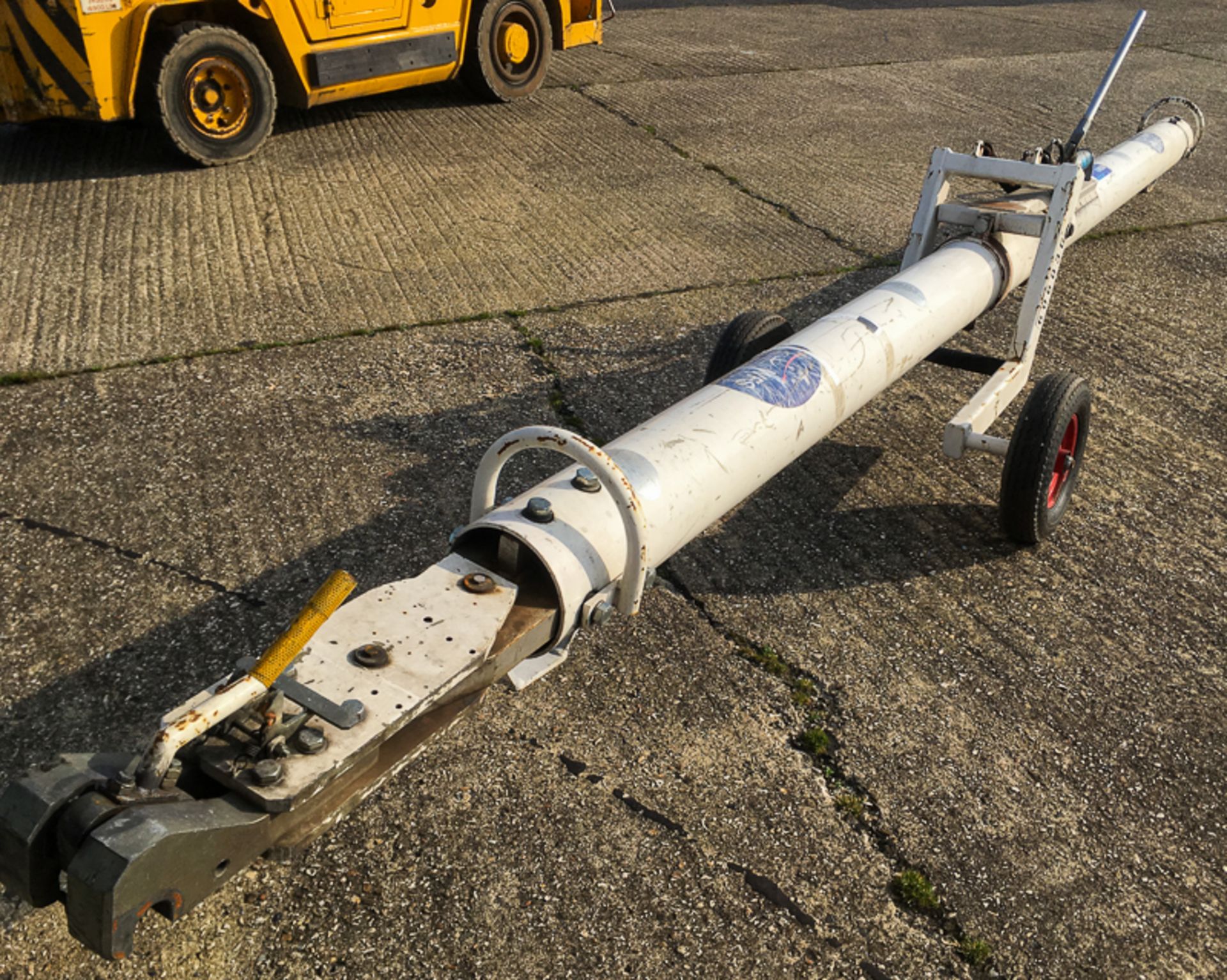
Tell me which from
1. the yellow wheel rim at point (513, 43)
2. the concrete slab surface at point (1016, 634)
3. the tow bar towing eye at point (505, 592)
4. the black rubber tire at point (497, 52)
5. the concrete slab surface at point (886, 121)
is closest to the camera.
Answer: the tow bar towing eye at point (505, 592)

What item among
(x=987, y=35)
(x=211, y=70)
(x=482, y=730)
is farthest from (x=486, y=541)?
(x=987, y=35)

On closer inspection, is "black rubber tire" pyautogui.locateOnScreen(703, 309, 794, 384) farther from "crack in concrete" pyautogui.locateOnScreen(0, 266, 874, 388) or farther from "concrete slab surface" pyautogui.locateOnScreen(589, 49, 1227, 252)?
"concrete slab surface" pyautogui.locateOnScreen(589, 49, 1227, 252)

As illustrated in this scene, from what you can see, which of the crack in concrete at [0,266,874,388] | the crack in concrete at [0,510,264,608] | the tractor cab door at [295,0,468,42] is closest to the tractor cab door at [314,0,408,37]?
the tractor cab door at [295,0,468,42]

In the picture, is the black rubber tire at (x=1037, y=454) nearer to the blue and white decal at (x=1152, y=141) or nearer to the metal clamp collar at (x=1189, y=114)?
the blue and white decal at (x=1152, y=141)

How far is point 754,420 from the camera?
2.65 m

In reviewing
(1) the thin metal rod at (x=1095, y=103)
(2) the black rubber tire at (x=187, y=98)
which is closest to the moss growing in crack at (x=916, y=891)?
(1) the thin metal rod at (x=1095, y=103)

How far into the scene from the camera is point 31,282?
476 centimetres

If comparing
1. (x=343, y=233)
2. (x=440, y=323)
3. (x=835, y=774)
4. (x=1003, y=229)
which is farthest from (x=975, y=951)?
(x=343, y=233)

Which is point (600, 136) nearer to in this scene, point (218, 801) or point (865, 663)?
point (865, 663)

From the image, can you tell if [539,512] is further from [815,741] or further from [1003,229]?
[1003,229]

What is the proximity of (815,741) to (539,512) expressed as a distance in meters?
1.00

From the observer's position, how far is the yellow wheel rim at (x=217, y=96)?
574 cm

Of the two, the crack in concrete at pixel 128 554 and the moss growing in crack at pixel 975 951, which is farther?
the crack in concrete at pixel 128 554

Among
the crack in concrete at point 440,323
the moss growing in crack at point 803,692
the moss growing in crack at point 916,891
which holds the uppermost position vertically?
the crack in concrete at point 440,323
